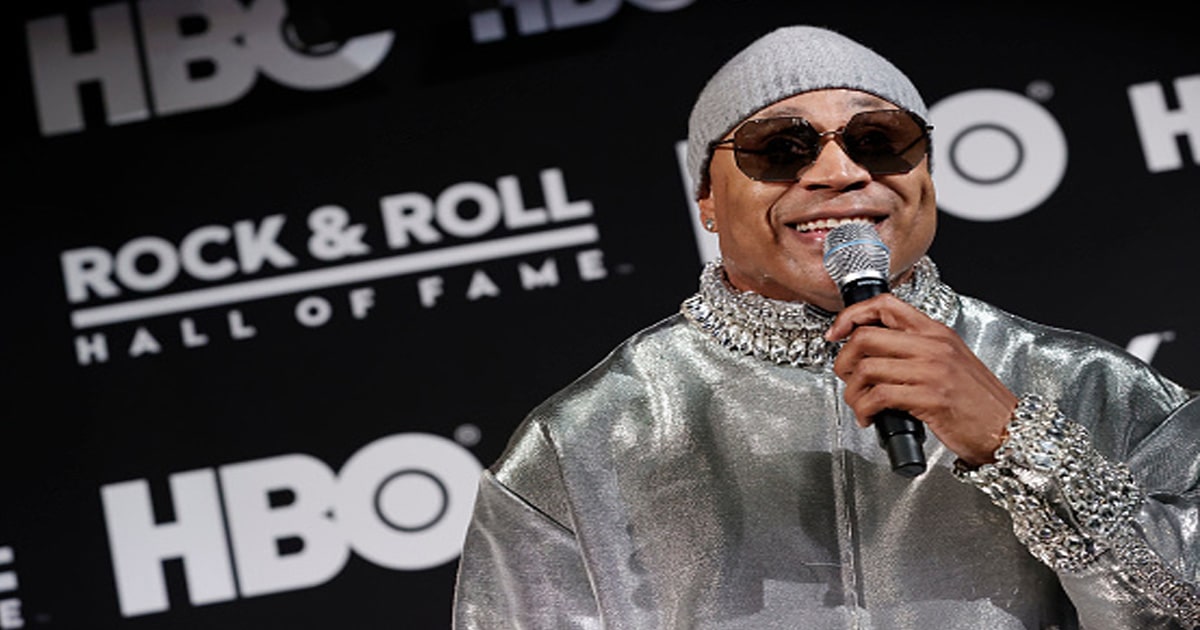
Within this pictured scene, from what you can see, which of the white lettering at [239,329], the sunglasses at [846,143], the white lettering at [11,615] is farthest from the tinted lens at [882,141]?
the white lettering at [11,615]

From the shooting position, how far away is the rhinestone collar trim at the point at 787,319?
6.21 ft

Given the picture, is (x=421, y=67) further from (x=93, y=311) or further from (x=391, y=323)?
(x=93, y=311)

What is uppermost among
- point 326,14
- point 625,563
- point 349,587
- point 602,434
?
point 326,14

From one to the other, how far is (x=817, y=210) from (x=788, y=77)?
17 cm

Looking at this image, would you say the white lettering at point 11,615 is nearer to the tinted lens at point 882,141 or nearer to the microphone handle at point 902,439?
the tinted lens at point 882,141

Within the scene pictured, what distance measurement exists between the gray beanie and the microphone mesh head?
0.21 meters

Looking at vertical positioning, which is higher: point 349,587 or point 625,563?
point 625,563

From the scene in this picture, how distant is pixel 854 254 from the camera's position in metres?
1.67

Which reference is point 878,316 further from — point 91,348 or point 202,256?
point 91,348

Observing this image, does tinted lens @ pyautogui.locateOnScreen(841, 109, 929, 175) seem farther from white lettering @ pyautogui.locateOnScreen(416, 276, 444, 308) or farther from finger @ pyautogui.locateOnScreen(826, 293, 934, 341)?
white lettering @ pyautogui.locateOnScreen(416, 276, 444, 308)

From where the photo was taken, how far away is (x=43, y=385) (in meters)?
3.22

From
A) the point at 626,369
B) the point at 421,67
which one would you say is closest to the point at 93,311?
the point at 421,67

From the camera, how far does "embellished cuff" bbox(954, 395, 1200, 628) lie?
161 centimetres

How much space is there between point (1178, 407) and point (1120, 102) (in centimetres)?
142
